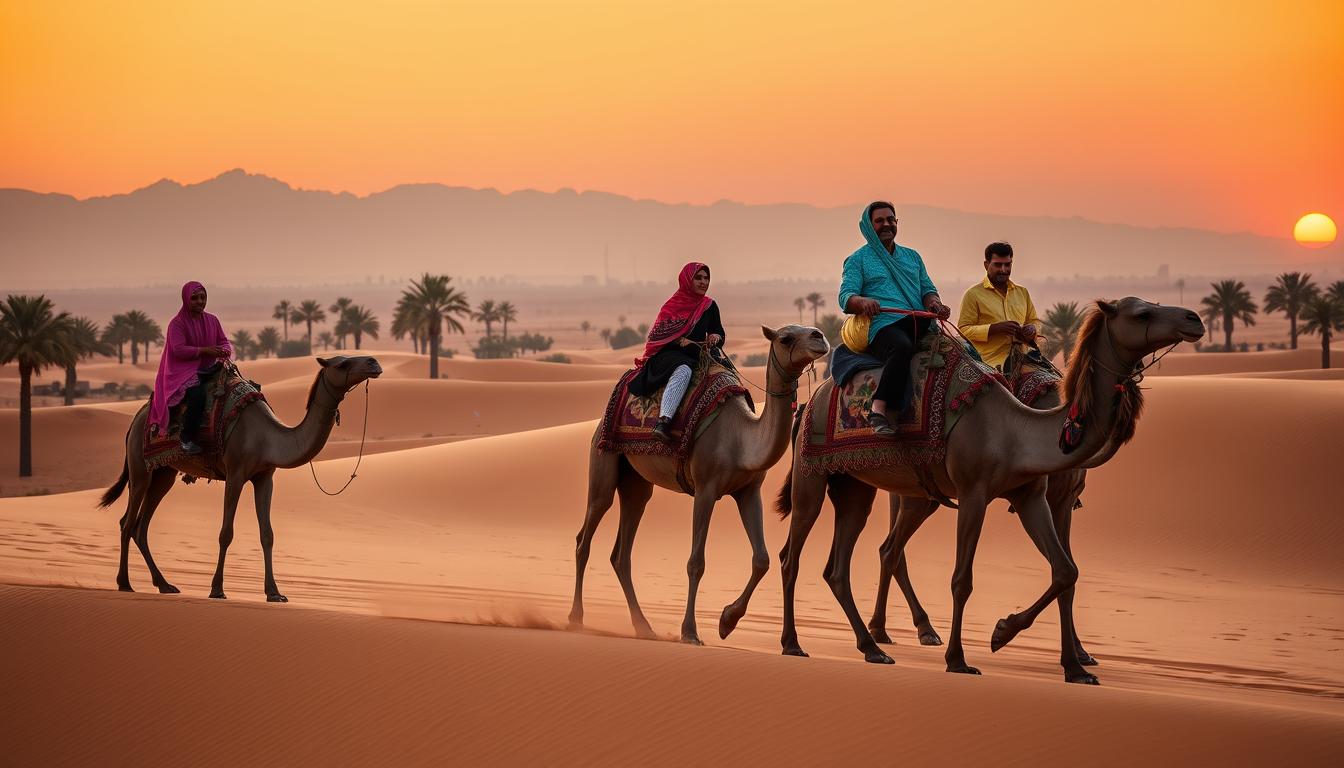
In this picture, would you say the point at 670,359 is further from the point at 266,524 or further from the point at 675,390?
the point at 266,524

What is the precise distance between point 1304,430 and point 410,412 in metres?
42.5

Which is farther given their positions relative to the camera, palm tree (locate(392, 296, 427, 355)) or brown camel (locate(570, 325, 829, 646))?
palm tree (locate(392, 296, 427, 355))

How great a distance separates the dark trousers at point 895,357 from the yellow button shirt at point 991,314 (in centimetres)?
179

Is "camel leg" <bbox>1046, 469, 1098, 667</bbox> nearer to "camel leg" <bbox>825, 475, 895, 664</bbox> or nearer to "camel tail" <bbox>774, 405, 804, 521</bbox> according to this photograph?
"camel leg" <bbox>825, 475, 895, 664</bbox>

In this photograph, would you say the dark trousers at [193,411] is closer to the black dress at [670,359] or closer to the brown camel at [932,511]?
the black dress at [670,359]

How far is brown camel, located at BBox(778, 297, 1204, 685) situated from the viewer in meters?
9.75

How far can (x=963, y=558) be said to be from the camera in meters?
10.4

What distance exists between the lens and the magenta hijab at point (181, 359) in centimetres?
1452

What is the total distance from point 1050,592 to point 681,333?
13.9ft

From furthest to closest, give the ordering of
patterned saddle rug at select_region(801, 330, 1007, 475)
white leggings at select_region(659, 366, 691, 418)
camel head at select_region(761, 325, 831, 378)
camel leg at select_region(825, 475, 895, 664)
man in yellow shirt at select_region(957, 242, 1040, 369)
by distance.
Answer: man in yellow shirt at select_region(957, 242, 1040, 369), white leggings at select_region(659, 366, 691, 418), camel leg at select_region(825, 475, 895, 664), camel head at select_region(761, 325, 831, 378), patterned saddle rug at select_region(801, 330, 1007, 475)

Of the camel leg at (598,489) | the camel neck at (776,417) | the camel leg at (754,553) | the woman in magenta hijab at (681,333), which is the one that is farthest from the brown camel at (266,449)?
the camel neck at (776,417)

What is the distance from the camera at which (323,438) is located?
46.1 ft

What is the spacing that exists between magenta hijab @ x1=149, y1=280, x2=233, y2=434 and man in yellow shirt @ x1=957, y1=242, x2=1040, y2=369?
7.47m

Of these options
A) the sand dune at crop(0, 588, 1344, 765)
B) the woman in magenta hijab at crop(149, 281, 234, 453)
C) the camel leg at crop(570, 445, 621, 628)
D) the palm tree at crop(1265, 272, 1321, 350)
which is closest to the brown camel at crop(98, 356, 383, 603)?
A: the woman in magenta hijab at crop(149, 281, 234, 453)
